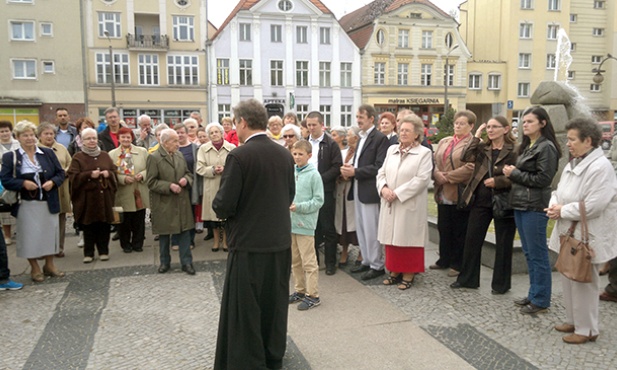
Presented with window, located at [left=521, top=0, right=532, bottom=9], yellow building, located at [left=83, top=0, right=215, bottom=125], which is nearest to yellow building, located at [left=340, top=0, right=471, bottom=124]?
window, located at [left=521, top=0, right=532, bottom=9]

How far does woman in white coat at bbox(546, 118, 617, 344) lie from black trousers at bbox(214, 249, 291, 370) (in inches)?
102

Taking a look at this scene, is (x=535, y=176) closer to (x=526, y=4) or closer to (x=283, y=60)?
(x=283, y=60)

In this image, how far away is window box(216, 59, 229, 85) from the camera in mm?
39281

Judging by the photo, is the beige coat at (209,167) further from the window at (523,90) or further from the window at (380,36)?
the window at (523,90)

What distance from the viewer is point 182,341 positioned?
15.3 feet

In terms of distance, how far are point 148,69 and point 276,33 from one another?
10.3m

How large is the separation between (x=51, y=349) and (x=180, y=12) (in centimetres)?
3827

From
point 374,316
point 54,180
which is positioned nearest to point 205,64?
point 54,180

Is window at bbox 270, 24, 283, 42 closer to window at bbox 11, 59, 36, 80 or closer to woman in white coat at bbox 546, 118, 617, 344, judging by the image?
window at bbox 11, 59, 36, 80

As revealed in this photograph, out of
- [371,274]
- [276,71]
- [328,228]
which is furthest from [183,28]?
[371,274]

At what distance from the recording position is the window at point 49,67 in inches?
1480

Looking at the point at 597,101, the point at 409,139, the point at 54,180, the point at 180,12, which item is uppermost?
the point at 180,12

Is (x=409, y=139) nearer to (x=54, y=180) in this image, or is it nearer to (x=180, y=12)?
(x=54, y=180)

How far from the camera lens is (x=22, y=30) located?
123 ft
